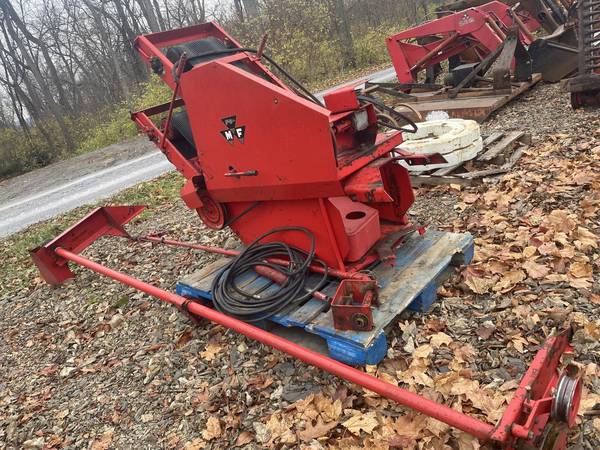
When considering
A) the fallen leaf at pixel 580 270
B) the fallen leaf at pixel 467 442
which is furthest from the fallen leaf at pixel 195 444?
the fallen leaf at pixel 580 270

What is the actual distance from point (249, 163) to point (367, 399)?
175 cm

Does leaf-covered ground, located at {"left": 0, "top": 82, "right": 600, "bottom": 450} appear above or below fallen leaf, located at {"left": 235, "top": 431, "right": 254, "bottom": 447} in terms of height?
above

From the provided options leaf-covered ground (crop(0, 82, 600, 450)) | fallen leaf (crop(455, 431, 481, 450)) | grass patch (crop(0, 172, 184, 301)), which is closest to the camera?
fallen leaf (crop(455, 431, 481, 450))

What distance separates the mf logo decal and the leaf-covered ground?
1478 millimetres

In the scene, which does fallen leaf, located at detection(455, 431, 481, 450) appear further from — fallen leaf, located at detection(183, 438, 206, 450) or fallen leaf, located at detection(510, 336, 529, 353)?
fallen leaf, located at detection(183, 438, 206, 450)

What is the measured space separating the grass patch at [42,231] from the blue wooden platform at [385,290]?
10.3 feet

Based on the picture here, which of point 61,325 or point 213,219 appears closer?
point 213,219

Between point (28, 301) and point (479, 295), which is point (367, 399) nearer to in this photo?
point (479, 295)

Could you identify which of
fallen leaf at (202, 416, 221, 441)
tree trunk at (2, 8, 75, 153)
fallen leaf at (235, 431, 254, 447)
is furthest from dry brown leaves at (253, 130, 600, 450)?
tree trunk at (2, 8, 75, 153)

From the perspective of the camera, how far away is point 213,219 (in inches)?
158

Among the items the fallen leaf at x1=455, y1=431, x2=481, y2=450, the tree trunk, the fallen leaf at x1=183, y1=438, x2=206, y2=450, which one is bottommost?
the fallen leaf at x1=455, y1=431, x2=481, y2=450

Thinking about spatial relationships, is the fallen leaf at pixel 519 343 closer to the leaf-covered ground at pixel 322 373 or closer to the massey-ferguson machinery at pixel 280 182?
the leaf-covered ground at pixel 322 373

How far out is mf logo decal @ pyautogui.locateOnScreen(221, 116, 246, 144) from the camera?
3240 millimetres

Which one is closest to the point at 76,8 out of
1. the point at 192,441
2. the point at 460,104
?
the point at 460,104
